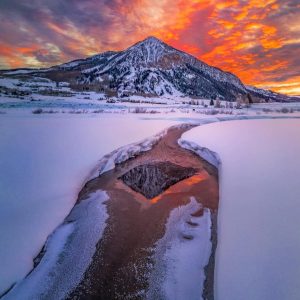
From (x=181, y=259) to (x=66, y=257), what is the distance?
1.62m

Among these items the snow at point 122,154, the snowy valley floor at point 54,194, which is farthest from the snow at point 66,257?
the snow at point 122,154

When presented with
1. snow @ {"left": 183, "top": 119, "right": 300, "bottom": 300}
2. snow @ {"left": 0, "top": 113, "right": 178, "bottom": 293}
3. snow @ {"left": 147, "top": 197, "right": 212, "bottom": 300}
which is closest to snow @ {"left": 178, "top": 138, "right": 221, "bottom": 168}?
snow @ {"left": 183, "top": 119, "right": 300, "bottom": 300}

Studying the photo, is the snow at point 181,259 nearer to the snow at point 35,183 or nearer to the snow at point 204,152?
the snow at point 35,183

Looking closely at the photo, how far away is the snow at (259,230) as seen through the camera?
2803 millimetres

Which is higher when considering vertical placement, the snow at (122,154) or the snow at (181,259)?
the snow at (181,259)

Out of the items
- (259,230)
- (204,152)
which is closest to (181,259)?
(259,230)

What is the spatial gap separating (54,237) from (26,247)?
1.47ft

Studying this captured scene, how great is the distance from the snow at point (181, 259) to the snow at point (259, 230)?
281mm

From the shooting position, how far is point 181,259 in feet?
12.3

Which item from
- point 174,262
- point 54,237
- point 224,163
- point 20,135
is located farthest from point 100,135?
point 174,262

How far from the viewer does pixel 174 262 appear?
369 centimetres

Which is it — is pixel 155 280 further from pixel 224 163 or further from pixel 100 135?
pixel 100 135

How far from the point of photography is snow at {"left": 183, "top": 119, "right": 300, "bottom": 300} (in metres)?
2.80

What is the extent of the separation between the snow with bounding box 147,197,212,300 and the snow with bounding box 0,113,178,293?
5.58 ft
